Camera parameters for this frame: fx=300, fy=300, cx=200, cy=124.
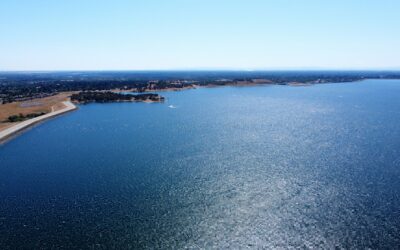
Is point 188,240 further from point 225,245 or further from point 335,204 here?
point 335,204

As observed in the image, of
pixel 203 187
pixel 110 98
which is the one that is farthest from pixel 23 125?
pixel 203 187

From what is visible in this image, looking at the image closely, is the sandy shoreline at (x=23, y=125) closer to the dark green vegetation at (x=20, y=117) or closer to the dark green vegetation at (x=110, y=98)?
the dark green vegetation at (x=20, y=117)

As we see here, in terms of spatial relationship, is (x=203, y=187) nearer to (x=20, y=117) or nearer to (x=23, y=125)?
(x=23, y=125)

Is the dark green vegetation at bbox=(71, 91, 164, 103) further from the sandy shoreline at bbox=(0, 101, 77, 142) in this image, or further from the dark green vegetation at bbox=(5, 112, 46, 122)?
the dark green vegetation at bbox=(5, 112, 46, 122)

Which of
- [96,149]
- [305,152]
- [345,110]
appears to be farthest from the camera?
[345,110]

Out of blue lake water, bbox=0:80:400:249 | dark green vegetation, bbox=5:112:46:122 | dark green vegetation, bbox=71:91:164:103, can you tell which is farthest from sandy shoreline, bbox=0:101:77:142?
dark green vegetation, bbox=71:91:164:103

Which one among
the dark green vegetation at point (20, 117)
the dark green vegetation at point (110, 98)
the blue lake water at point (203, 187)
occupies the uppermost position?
the dark green vegetation at point (110, 98)

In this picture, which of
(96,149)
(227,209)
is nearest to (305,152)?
(227,209)

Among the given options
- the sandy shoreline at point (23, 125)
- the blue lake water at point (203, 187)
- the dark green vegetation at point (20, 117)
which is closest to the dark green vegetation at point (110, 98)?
the sandy shoreline at point (23, 125)
